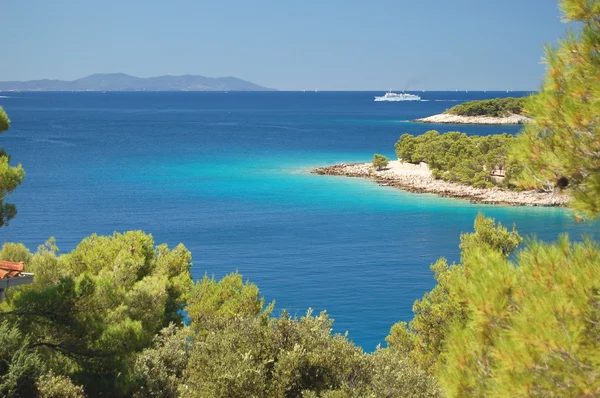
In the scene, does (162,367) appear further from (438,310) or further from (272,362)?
(438,310)

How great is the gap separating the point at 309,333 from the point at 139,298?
289 cm

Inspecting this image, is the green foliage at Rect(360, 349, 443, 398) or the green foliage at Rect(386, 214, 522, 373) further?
the green foliage at Rect(386, 214, 522, 373)

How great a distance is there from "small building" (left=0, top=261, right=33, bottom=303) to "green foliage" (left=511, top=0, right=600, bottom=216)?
5.62m

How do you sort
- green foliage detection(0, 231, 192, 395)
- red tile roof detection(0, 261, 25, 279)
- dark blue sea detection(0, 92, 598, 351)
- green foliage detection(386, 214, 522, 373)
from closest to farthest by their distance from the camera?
red tile roof detection(0, 261, 25, 279) → green foliage detection(0, 231, 192, 395) → green foliage detection(386, 214, 522, 373) → dark blue sea detection(0, 92, 598, 351)

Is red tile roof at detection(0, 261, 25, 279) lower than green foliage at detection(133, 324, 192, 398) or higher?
higher

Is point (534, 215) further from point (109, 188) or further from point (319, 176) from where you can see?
point (109, 188)

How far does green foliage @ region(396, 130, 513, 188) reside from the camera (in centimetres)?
4947

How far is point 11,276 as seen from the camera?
786 centimetres

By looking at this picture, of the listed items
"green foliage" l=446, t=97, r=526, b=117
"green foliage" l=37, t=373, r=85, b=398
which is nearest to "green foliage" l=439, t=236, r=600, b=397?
"green foliage" l=37, t=373, r=85, b=398

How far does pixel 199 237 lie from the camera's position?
34969 mm

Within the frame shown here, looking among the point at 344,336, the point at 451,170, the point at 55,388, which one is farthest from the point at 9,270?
the point at 451,170

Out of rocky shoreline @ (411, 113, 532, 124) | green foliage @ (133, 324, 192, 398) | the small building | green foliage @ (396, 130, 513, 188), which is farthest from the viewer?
rocky shoreline @ (411, 113, 532, 124)

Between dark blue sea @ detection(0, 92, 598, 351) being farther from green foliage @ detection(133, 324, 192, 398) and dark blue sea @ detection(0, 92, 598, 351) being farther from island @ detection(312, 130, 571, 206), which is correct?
green foliage @ detection(133, 324, 192, 398)

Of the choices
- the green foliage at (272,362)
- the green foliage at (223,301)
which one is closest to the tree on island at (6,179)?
the green foliage at (272,362)
